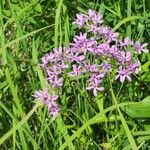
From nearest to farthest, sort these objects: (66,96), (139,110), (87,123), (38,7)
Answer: (87,123) < (139,110) < (66,96) < (38,7)

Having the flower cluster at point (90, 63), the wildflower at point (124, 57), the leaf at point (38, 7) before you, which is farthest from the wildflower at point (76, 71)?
the leaf at point (38, 7)

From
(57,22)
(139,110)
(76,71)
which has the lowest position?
(139,110)

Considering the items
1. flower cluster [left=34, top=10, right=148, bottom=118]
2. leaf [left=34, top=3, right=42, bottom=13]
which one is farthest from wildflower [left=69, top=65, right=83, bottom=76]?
leaf [left=34, top=3, right=42, bottom=13]

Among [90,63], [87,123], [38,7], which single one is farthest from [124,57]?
[38,7]

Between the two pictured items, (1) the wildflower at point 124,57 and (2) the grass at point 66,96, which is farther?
(2) the grass at point 66,96

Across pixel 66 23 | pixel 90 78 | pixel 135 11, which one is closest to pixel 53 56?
pixel 90 78

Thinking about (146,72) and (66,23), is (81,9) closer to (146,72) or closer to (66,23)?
(66,23)

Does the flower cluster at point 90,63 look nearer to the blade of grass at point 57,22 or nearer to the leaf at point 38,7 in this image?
the blade of grass at point 57,22

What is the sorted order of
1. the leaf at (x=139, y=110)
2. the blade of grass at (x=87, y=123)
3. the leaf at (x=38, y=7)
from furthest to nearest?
the leaf at (x=38, y=7)
the leaf at (x=139, y=110)
the blade of grass at (x=87, y=123)

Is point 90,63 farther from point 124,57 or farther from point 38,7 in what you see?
point 38,7

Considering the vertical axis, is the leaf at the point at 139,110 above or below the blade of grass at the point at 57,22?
below
